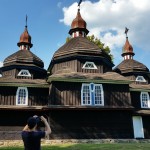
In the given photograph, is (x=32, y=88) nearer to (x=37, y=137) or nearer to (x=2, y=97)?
(x=2, y=97)

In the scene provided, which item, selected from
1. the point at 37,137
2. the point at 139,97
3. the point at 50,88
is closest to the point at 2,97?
the point at 50,88

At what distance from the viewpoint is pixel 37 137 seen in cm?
547

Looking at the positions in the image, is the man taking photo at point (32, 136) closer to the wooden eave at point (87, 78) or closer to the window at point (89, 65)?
the wooden eave at point (87, 78)

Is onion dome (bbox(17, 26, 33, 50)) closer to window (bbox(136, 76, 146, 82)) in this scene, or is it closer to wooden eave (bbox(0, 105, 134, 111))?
wooden eave (bbox(0, 105, 134, 111))

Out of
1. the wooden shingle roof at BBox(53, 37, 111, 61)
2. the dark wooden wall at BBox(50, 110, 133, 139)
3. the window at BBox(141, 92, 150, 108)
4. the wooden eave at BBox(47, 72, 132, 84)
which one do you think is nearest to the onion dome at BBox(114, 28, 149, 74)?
the window at BBox(141, 92, 150, 108)

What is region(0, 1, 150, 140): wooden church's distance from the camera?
21.0 m

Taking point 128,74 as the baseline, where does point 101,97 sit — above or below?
below

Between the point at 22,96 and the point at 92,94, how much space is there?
6.11 metres

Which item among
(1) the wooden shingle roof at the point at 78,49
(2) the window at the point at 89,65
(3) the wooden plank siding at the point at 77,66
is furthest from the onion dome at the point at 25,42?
(2) the window at the point at 89,65

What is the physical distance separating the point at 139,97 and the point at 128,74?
505 centimetres

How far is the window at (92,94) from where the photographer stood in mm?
21781

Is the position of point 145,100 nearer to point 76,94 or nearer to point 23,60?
point 76,94

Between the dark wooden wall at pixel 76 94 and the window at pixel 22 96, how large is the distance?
2779 millimetres

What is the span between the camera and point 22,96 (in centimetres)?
2269
